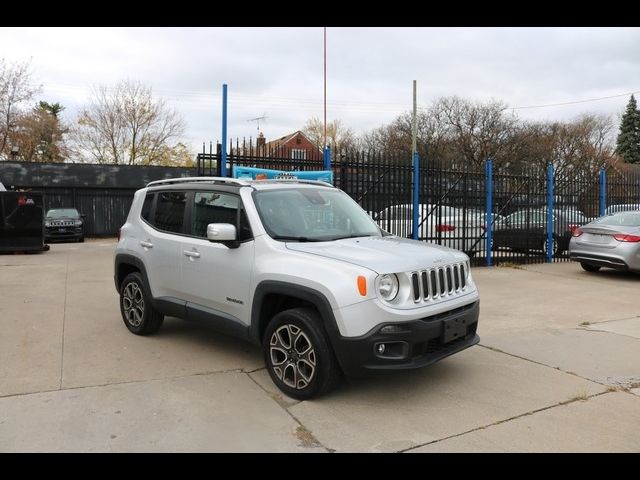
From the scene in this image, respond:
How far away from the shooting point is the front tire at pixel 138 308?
6.04 metres

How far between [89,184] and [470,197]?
1809 centimetres

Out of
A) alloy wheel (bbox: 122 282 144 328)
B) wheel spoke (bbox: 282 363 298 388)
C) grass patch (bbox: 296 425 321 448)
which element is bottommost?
grass patch (bbox: 296 425 321 448)

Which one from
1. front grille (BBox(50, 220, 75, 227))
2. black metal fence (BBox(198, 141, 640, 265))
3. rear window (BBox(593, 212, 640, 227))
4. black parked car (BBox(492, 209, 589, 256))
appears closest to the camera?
rear window (BBox(593, 212, 640, 227))

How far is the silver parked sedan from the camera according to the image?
35.1ft

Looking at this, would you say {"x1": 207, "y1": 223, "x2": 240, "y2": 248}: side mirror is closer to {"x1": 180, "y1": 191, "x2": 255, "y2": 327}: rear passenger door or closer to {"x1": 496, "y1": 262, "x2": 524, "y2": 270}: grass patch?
{"x1": 180, "y1": 191, "x2": 255, "y2": 327}: rear passenger door

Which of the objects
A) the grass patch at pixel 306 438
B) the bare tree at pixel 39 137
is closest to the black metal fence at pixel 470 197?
the grass patch at pixel 306 438

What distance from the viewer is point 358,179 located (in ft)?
37.4

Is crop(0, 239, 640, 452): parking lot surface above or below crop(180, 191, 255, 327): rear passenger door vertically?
below

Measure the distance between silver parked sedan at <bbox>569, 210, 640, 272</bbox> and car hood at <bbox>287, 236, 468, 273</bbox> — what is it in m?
7.56

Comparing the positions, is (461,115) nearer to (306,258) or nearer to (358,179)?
(358,179)

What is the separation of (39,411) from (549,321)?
6.18 metres

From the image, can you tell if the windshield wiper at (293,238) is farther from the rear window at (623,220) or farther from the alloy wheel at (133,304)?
the rear window at (623,220)

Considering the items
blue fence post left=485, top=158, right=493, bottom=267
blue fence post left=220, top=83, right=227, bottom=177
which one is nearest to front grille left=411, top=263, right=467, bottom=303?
blue fence post left=220, top=83, right=227, bottom=177

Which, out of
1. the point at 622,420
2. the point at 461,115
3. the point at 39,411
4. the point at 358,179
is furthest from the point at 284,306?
the point at 461,115
